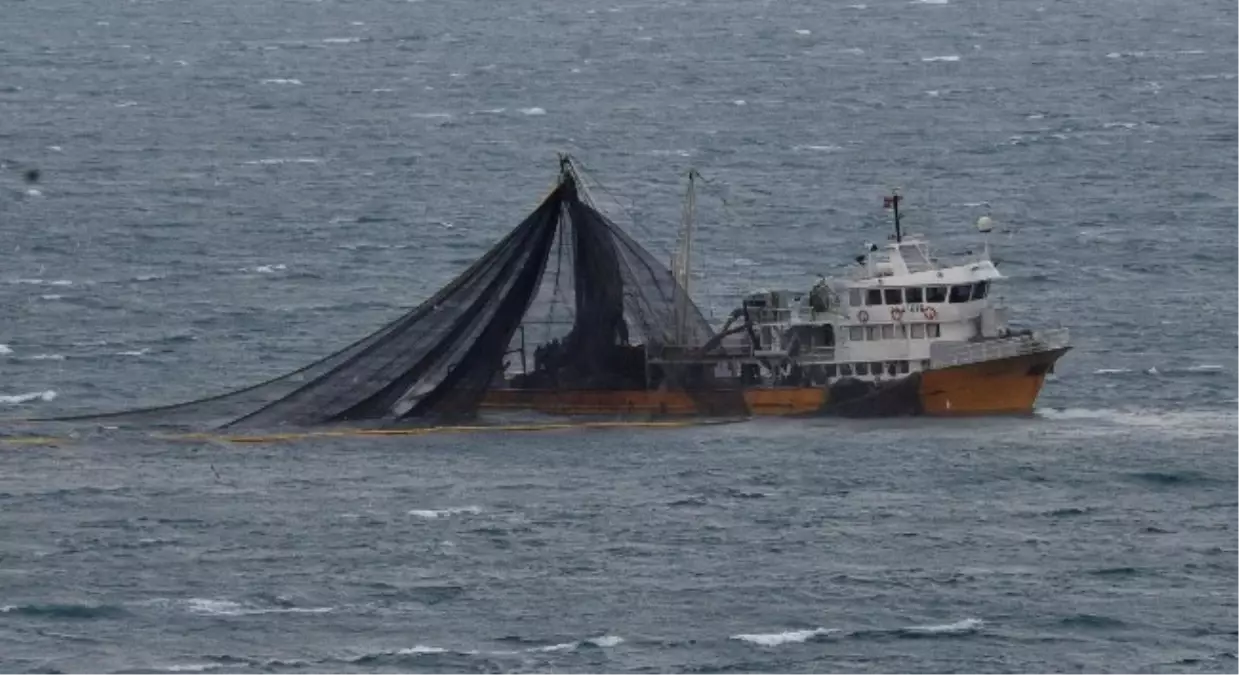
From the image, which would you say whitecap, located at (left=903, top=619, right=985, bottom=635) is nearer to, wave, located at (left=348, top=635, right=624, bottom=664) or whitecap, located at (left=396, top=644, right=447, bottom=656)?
wave, located at (left=348, top=635, right=624, bottom=664)

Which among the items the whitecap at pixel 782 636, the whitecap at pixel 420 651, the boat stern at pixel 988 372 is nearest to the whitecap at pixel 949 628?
the whitecap at pixel 782 636

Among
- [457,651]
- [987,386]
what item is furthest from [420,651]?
[987,386]

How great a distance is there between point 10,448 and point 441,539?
17281 mm

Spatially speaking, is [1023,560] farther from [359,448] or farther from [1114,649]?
[359,448]

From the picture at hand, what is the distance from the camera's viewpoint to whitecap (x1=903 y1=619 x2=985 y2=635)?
75438 mm

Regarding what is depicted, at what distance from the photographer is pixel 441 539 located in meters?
84.6

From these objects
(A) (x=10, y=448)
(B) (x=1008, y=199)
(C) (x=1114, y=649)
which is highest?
(B) (x=1008, y=199)

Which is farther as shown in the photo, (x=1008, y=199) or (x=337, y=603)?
(x=1008, y=199)

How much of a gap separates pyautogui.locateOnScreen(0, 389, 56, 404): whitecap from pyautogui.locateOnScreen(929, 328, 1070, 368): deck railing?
99.9 feet

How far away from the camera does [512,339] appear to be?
9888 cm

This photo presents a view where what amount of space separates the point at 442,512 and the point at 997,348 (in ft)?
67.3

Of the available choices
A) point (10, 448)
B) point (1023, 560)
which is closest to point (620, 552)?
point (1023, 560)

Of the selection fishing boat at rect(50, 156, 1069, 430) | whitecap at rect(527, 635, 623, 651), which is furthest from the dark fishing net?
whitecap at rect(527, 635, 623, 651)

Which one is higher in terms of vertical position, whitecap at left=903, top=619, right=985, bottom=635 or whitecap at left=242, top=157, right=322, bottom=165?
whitecap at left=242, top=157, right=322, bottom=165
